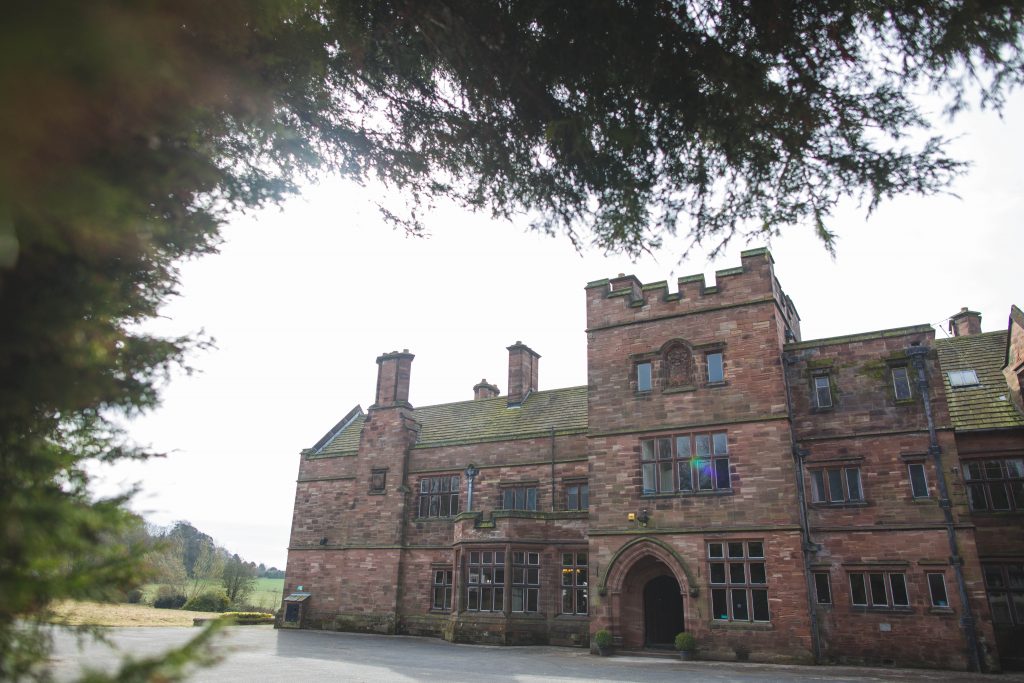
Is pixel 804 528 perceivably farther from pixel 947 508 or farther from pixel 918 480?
pixel 947 508

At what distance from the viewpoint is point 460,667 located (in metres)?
14.0

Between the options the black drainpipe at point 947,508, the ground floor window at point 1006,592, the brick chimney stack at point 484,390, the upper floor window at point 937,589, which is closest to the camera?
the black drainpipe at point 947,508

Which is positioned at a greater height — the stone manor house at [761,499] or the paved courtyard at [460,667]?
the stone manor house at [761,499]

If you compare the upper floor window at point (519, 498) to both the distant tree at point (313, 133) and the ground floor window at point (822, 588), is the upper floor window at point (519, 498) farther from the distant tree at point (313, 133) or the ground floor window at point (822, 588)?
the distant tree at point (313, 133)

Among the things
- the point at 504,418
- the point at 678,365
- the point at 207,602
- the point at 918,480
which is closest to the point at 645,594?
the point at 678,365

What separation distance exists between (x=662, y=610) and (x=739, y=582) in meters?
3.20

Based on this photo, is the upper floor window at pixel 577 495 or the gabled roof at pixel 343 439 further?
the gabled roof at pixel 343 439

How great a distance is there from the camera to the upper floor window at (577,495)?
917 inches

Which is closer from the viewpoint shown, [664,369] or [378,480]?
[664,369]

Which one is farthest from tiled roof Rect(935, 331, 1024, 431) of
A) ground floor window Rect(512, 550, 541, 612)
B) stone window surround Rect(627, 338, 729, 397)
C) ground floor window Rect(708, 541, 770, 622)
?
ground floor window Rect(512, 550, 541, 612)

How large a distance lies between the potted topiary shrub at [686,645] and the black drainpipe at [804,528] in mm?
2868

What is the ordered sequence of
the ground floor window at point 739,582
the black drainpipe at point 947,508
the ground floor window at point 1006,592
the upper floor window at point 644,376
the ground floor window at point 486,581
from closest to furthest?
the black drainpipe at point 947,508 → the ground floor window at point 739,582 → the ground floor window at point 1006,592 → the upper floor window at point 644,376 → the ground floor window at point 486,581

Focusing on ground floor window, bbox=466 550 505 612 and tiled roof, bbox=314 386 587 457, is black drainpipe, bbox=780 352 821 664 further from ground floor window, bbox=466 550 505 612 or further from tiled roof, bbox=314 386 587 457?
ground floor window, bbox=466 550 505 612

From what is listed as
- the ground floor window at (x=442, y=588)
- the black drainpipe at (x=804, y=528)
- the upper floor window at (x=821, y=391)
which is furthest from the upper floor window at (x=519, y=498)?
the upper floor window at (x=821, y=391)
